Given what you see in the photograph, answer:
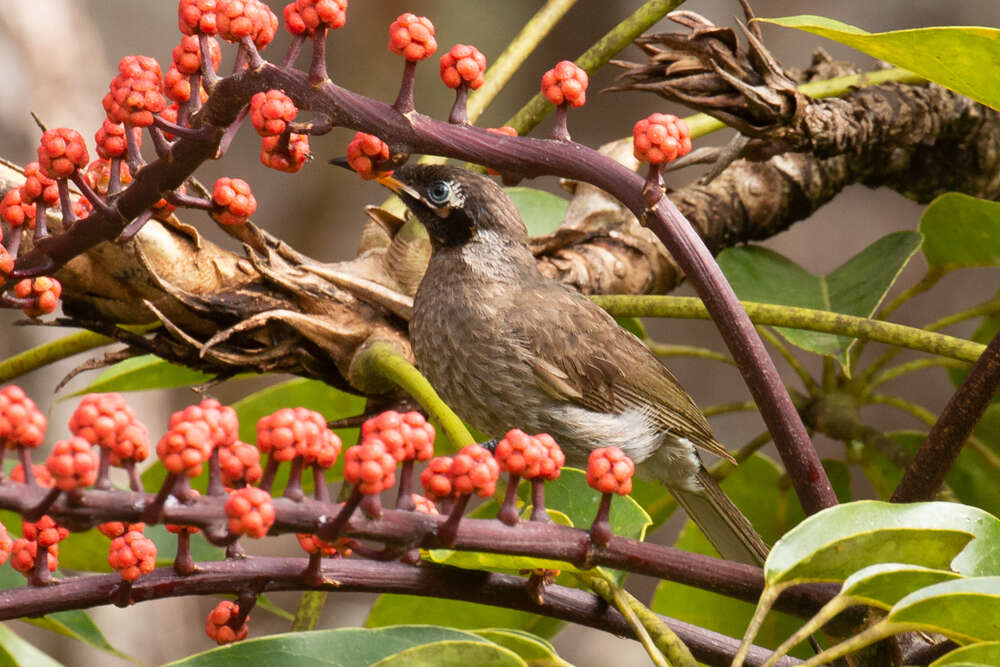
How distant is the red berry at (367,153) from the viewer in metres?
1.23

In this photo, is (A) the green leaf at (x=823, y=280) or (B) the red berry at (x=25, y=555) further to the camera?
(A) the green leaf at (x=823, y=280)

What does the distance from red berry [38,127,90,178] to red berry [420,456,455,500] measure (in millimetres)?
496

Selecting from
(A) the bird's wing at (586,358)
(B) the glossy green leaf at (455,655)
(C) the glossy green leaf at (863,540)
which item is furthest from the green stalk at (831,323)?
(B) the glossy green leaf at (455,655)

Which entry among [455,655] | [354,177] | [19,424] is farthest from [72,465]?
[354,177]

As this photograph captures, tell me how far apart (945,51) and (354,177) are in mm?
5285

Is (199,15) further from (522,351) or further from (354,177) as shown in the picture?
(354,177)

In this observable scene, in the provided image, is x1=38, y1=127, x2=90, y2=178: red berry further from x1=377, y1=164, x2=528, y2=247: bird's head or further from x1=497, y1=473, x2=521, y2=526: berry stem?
x1=377, y1=164, x2=528, y2=247: bird's head

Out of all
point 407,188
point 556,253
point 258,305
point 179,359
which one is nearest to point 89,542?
point 179,359

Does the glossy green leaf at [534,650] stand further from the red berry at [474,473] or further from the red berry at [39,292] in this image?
the red berry at [39,292]

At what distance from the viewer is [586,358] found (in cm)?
225

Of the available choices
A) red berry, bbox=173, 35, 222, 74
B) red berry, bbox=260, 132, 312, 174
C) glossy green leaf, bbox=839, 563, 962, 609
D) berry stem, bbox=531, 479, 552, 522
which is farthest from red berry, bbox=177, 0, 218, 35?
glossy green leaf, bbox=839, 563, 962, 609

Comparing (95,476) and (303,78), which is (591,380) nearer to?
(303,78)

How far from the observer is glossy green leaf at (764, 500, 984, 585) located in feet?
3.66

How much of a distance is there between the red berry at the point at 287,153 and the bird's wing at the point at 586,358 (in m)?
1.00
